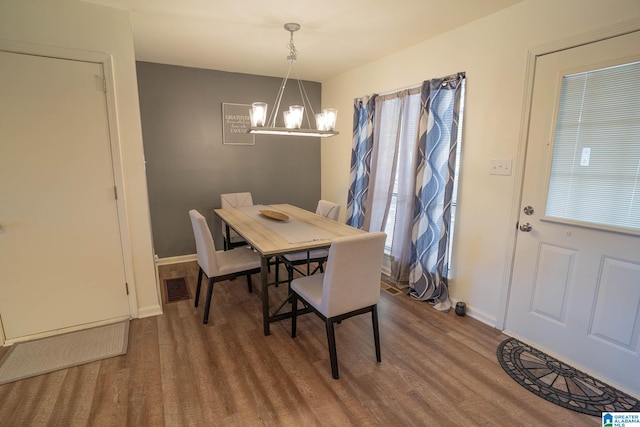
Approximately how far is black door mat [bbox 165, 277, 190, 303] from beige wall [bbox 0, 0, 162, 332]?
13.5 inches

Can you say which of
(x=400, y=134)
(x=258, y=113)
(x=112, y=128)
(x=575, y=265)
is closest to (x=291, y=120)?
(x=258, y=113)

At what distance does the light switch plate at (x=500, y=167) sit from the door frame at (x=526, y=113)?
71mm

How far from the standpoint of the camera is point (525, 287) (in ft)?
7.69

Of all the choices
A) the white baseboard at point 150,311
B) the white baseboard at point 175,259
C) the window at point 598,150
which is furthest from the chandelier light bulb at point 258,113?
the white baseboard at point 175,259

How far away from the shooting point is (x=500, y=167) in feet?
7.93

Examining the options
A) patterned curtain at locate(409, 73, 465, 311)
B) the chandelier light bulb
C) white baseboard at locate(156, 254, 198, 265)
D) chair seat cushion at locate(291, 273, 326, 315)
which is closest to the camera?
chair seat cushion at locate(291, 273, 326, 315)

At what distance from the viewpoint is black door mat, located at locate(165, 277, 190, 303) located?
308 centimetres

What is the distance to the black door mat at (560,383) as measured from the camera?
1.76m

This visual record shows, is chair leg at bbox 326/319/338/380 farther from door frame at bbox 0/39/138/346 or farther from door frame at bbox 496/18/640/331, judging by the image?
door frame at bbox 0/39/138/346

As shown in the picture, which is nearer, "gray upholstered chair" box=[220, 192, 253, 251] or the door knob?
the door knob

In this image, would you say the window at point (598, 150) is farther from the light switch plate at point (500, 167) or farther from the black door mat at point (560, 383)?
the black door mat at point (560, 383)

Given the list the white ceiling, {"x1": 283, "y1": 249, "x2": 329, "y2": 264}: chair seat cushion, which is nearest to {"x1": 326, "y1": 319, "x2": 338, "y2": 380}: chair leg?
{"x1": 283, "y1": 249, "x2": 329, "y2": 264}: chair seat cushion

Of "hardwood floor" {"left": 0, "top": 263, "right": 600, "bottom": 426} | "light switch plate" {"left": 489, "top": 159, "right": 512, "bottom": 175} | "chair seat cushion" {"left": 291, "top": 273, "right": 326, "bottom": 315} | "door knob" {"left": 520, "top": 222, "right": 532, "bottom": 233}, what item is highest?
"light switch plate" {"left": 489, "top": 159, "right": 512, "bottom": 175}

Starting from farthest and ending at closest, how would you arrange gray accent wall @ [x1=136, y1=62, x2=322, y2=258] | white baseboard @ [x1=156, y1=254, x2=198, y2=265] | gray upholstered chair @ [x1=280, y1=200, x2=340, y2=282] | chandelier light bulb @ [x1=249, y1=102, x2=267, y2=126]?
1. white baseboard @ [x1=156, y1=254, x2=198, y2=265]
2. gray accent wall @ [x1=136, y1=62, x2=322, y2=258]
3. gray upholstered chair @ [x1=280, y1=200, x2=340, y2=282]
4. chandelier light bulb @ [x1=249, y1=102, x2=267, y2=126]
